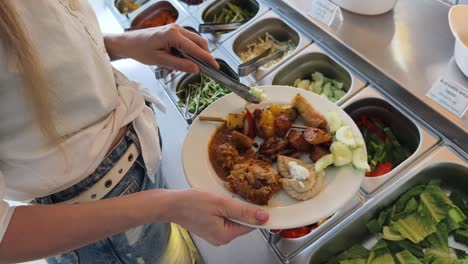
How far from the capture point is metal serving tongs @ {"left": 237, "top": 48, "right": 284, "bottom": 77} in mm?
1606

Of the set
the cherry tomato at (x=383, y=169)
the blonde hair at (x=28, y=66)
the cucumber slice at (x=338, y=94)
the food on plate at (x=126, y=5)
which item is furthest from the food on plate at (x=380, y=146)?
the food on plate at (x=126, y=5)

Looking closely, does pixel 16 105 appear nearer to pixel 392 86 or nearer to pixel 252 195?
pixel 252 195

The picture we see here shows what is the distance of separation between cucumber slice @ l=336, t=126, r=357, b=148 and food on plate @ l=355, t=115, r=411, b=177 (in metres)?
0.32

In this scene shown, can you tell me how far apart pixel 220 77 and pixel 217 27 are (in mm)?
779

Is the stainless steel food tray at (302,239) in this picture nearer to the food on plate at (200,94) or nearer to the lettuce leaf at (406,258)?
the lettuce leaf at (406,258)

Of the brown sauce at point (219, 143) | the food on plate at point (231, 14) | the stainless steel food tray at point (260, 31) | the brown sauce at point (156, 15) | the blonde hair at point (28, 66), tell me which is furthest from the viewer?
the brown sauce at point (156, 15)

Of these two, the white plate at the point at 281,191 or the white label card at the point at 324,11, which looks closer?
the white plate at the point at 281,191

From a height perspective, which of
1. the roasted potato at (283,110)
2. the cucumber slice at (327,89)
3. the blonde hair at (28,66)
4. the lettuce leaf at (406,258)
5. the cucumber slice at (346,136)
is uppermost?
the blonde hair at (28,66)

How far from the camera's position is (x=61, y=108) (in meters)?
0.83

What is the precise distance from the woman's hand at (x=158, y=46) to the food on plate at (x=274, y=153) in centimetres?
19

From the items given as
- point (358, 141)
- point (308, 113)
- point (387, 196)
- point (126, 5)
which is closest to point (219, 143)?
point (308, 113)

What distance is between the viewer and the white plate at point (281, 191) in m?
0.94

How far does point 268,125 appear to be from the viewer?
1.17 m

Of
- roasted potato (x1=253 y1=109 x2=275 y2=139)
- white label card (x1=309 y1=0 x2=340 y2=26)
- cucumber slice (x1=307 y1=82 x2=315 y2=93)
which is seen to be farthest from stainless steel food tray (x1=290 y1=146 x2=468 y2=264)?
white label card (x1=309 y1=0 x2=340 y2=26)
